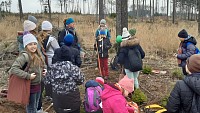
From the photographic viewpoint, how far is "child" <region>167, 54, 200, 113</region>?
3.05 meters

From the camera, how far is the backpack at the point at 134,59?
536 centimetres

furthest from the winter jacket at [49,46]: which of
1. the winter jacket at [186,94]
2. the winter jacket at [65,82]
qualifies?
the winter jacket at [186,94]

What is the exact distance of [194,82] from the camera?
303 centimetres

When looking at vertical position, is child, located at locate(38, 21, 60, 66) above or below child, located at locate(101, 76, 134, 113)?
above

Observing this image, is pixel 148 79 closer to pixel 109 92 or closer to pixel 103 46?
pixel 103 46

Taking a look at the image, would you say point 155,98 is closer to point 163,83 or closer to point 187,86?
point 163,83

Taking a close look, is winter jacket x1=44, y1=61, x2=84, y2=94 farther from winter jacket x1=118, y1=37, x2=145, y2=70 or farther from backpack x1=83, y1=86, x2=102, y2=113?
winter jacket x1=118, y1=37, x2=145, y2=70

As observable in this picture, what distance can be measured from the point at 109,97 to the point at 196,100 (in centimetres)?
105

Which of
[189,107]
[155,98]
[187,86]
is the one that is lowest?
[155,98]

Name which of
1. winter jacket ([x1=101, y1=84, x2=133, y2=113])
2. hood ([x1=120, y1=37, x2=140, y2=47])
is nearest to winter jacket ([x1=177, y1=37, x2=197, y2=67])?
hood ([x1=120, y1=37, x2=140, y2=47])

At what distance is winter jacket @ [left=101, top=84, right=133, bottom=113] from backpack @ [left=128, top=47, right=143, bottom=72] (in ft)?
6.06

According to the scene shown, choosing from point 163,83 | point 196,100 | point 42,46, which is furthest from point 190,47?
point 42,46

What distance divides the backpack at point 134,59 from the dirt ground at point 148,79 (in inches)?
28.4

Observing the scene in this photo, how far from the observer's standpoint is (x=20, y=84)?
3.90 m
